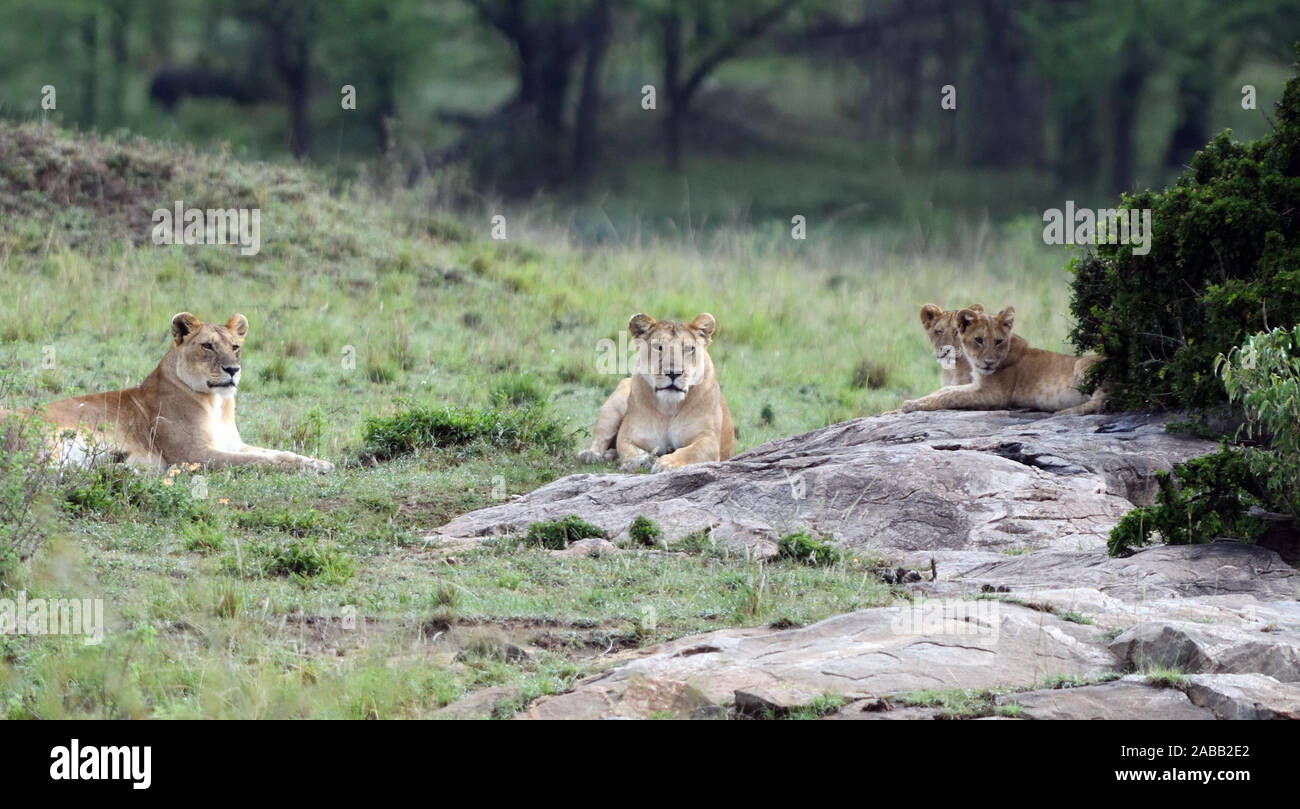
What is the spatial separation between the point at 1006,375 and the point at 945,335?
88 cm

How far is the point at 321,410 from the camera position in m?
14.8

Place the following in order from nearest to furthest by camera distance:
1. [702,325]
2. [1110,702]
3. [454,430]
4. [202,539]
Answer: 1. [1110,702]
2. [202,539]
3. [702,325]
4. [454,430]

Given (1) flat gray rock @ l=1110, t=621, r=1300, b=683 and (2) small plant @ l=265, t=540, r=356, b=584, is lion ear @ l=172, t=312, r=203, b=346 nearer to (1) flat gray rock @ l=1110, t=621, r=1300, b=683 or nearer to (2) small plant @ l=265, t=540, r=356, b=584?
(2) small plant @ l=265, t=540, r=356, b=584

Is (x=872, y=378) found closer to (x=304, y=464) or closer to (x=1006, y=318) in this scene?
(x=1006, y=318)

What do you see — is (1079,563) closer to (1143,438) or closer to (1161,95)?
(1143,438)

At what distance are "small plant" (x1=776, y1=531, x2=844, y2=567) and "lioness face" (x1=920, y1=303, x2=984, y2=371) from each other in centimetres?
427

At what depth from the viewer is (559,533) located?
979 centimetres

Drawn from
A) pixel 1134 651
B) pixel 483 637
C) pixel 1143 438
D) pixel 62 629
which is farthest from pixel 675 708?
pixel 1143 438

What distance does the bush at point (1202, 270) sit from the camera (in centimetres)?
1046

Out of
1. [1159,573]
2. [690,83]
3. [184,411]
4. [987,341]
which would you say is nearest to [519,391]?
[184,411]

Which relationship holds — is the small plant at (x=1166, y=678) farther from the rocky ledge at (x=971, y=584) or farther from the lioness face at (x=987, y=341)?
the lioness face at (x=987, y=341)

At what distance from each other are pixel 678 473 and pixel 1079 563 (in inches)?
123

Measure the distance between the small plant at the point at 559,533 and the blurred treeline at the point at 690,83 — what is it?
3405 centimetres

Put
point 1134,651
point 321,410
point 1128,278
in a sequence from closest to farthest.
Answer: point 1134,651 → point 1128,278 → point 321,410
